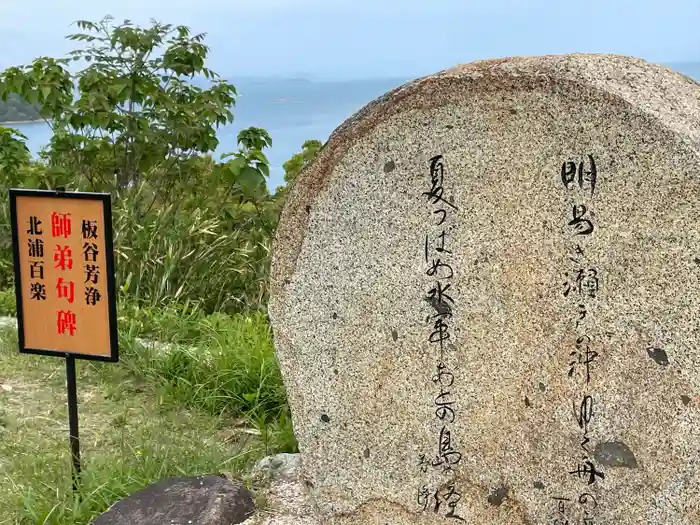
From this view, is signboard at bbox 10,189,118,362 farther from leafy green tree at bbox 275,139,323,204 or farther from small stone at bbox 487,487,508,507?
leafy green tree at bbox 275,139,323,204

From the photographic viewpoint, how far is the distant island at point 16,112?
6.14 meters

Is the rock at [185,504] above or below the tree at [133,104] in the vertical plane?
below

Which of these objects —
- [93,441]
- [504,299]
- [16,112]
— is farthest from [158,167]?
[504,299]

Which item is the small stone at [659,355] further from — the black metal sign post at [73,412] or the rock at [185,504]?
the black metal sign post at [73,412]

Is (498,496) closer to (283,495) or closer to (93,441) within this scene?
(283,495)

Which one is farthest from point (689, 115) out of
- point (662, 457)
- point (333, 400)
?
point (333, 400)

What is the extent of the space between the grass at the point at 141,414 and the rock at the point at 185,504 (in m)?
0.16

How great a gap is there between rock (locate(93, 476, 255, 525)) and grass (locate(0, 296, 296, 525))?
0.52 feet

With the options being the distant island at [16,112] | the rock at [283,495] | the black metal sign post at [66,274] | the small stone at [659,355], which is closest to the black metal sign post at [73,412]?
the black metal sign post at [66,274]

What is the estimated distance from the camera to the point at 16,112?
641 cm

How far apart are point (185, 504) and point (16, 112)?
4668 millimetres

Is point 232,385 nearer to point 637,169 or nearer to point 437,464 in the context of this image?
point 437,464

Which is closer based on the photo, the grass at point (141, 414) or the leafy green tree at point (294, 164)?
the grass at point (141, 414)

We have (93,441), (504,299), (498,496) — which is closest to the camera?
(504,299)
